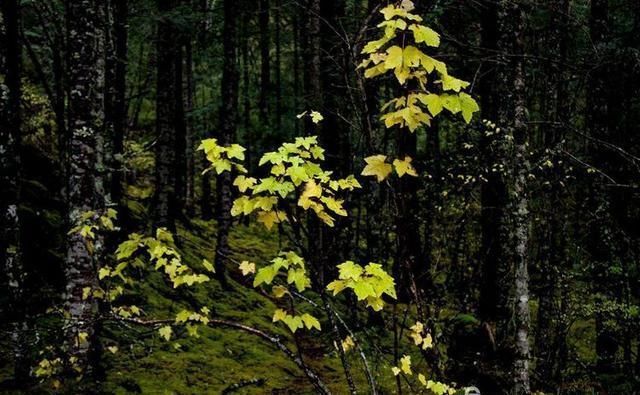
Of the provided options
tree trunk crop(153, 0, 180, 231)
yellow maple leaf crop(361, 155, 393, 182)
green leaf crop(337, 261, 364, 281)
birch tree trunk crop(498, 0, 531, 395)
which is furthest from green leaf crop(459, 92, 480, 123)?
tree trunk crop(153, 0, 180, 231)

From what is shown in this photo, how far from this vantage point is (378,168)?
9.37 ft

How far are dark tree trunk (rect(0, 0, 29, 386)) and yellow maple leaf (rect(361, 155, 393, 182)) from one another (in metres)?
4.53

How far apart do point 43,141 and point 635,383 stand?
43.6 feet

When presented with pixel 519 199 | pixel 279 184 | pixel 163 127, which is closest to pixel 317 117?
pixel 279 184

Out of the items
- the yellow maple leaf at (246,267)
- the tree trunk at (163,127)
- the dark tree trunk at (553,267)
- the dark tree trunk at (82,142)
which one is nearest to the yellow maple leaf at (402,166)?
the yellow maple leaf at (246,267)

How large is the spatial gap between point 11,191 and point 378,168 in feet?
15.2

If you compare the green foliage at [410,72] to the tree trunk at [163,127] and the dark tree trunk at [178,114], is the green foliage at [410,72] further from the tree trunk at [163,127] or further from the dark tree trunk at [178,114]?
the dark tree trunk at [178,114]

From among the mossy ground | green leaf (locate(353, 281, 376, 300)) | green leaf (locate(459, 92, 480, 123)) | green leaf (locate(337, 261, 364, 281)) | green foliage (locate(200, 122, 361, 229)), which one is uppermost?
green leaf (locate(459, 92, 480, 123))

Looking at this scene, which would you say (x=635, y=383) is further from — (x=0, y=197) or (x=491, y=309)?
(x=0, y=197)

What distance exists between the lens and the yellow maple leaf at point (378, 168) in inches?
112

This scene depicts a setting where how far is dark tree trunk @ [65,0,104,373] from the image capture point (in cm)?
550

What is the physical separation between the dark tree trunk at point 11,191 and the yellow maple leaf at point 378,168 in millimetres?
4533

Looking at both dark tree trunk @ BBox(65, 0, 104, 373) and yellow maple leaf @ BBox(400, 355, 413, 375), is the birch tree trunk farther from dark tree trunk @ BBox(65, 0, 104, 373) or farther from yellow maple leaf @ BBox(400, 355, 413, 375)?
dark tree trunk @ BBox(65, 0, 104, 373)

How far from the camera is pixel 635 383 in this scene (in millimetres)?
7621
